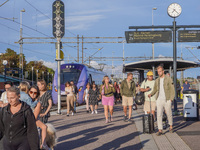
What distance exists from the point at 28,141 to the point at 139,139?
508 cm

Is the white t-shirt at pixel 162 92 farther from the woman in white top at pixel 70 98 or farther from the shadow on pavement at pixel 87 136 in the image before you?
the woman in white top at pixel 70 98

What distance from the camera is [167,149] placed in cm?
800

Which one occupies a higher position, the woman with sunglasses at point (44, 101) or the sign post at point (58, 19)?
the sign post at point (58, 19)

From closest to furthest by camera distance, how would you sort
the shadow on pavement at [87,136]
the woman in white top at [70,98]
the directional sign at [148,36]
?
the shadow on pavement at [87,136], the woman in white top at [70,98], the directional sign at [148,36]

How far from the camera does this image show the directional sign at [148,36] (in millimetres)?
17930

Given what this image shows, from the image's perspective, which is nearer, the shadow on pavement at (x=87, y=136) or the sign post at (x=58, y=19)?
the shadow on pavement at (x=87, y=136)

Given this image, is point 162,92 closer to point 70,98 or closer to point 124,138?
point 124,138

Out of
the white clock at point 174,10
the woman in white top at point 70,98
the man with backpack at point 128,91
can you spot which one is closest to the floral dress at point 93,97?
the woman in white top at point 70,98

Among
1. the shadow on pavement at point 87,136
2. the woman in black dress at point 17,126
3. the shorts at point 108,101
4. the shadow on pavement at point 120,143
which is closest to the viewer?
the woman in black dress at point 17,126

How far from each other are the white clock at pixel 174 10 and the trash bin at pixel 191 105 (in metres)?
4.56

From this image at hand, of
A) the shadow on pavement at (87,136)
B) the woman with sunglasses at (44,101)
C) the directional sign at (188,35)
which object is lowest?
the shadow on pavement at (87,136)

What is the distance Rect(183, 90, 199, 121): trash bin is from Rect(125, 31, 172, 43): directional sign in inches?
190

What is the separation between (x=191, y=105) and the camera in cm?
1382

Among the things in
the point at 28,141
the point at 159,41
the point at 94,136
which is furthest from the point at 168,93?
the point at 159,41
